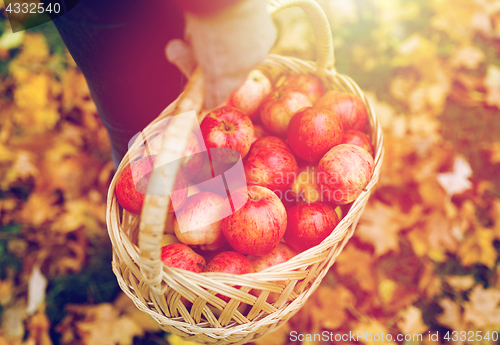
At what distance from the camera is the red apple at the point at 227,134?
3.24 feet

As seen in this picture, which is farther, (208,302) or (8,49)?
(8,49)

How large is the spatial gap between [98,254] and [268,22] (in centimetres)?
130

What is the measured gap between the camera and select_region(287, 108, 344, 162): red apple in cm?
98

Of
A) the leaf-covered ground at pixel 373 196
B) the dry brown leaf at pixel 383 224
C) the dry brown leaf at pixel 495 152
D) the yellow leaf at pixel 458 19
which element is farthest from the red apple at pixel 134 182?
the yellow leaf at pixel 458 19

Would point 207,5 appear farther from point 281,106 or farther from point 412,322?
point 412,322

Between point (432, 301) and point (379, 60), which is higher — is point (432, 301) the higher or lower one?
the lower one

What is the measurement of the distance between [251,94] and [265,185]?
15.4 inches

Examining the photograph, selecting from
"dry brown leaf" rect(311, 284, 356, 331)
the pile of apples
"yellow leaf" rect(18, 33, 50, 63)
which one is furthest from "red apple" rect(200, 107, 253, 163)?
"yellow leaf" rect(18, 33, 50, 63)

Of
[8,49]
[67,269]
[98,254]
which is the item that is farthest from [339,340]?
[8,49]

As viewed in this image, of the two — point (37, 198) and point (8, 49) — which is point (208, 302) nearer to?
point (37, 198)

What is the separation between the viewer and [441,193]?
4.94ft

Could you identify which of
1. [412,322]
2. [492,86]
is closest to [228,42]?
[412,322]

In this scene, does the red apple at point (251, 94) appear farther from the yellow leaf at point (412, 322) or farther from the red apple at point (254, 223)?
the yellow leaf at point (412, 322)

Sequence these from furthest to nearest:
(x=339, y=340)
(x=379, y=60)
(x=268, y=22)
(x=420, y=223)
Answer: (x=379, y=60) → (x=420, y=223) → (x=339, y=340) → (x=268, y=22)
